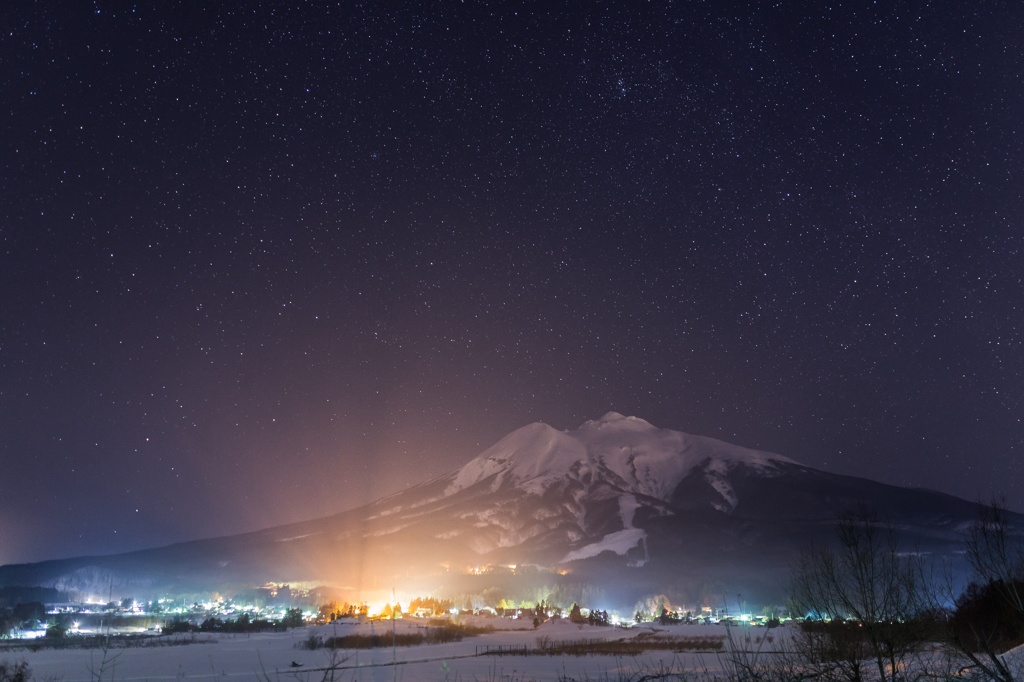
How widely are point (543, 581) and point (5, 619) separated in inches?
4319

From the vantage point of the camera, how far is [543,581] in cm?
17500

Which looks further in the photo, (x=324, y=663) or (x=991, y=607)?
(x=324, y=663)

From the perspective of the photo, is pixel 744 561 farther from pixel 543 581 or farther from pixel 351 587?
pixel 351 587

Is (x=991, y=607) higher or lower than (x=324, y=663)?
higher

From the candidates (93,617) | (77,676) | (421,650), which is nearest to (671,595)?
(93,617)

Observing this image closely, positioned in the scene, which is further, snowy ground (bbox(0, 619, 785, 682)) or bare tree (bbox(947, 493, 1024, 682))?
snowy ground (bbox(0, 619, 785, 682))

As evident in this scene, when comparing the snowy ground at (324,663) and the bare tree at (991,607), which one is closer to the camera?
the bare tree at (991,607)

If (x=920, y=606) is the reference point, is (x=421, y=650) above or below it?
below

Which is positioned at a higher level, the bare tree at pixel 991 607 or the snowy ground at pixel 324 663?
the bare tree at pixel 991 607

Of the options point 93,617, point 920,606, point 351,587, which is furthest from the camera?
point 351,587

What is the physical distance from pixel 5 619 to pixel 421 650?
64152 millimetres

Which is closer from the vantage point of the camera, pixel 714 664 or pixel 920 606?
pixel 920 606

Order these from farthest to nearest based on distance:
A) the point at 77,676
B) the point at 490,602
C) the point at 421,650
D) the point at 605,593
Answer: the point at 605,593, the point at 490,602, the point at 421,650, the point at 77,676

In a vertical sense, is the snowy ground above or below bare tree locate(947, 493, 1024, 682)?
below
